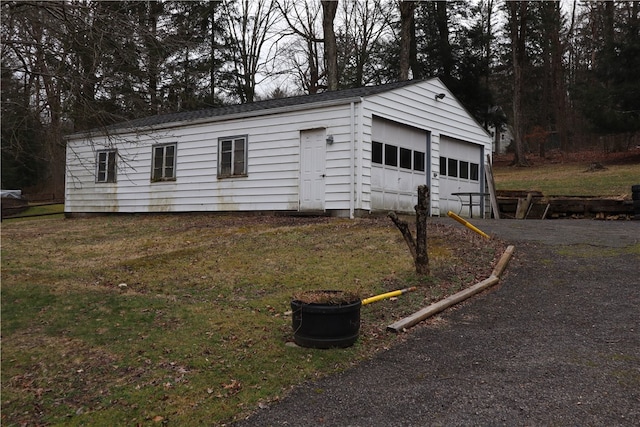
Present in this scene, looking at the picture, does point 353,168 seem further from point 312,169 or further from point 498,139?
point 498,139

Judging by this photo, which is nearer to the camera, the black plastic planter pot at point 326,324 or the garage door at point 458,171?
the black plastic planter pot at point 326,324

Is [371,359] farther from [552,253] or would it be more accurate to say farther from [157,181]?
[157,181]

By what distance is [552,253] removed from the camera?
8.09 metres

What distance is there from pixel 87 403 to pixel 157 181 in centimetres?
1229

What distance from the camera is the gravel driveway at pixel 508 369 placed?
320cm

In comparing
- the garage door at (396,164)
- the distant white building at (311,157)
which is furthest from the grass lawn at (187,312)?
the garage door at (396,164)

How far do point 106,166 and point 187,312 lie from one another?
12585mm

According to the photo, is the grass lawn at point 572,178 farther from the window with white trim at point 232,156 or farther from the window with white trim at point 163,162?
the window with white trim at point 163,162

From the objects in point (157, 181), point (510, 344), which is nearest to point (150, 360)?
point (510, 344)

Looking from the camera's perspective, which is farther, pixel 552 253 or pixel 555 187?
pixel 555 187

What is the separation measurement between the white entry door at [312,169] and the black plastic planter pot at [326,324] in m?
7.65

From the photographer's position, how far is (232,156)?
45.1 ft

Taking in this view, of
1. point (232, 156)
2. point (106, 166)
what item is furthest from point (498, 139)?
point (106, 166)

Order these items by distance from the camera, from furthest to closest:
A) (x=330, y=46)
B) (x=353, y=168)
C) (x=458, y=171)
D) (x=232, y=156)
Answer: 1. (x=330, y=46)
2. (x=458, y=171)
3. (x=232, y=156)
4. (x=353, y=168)
